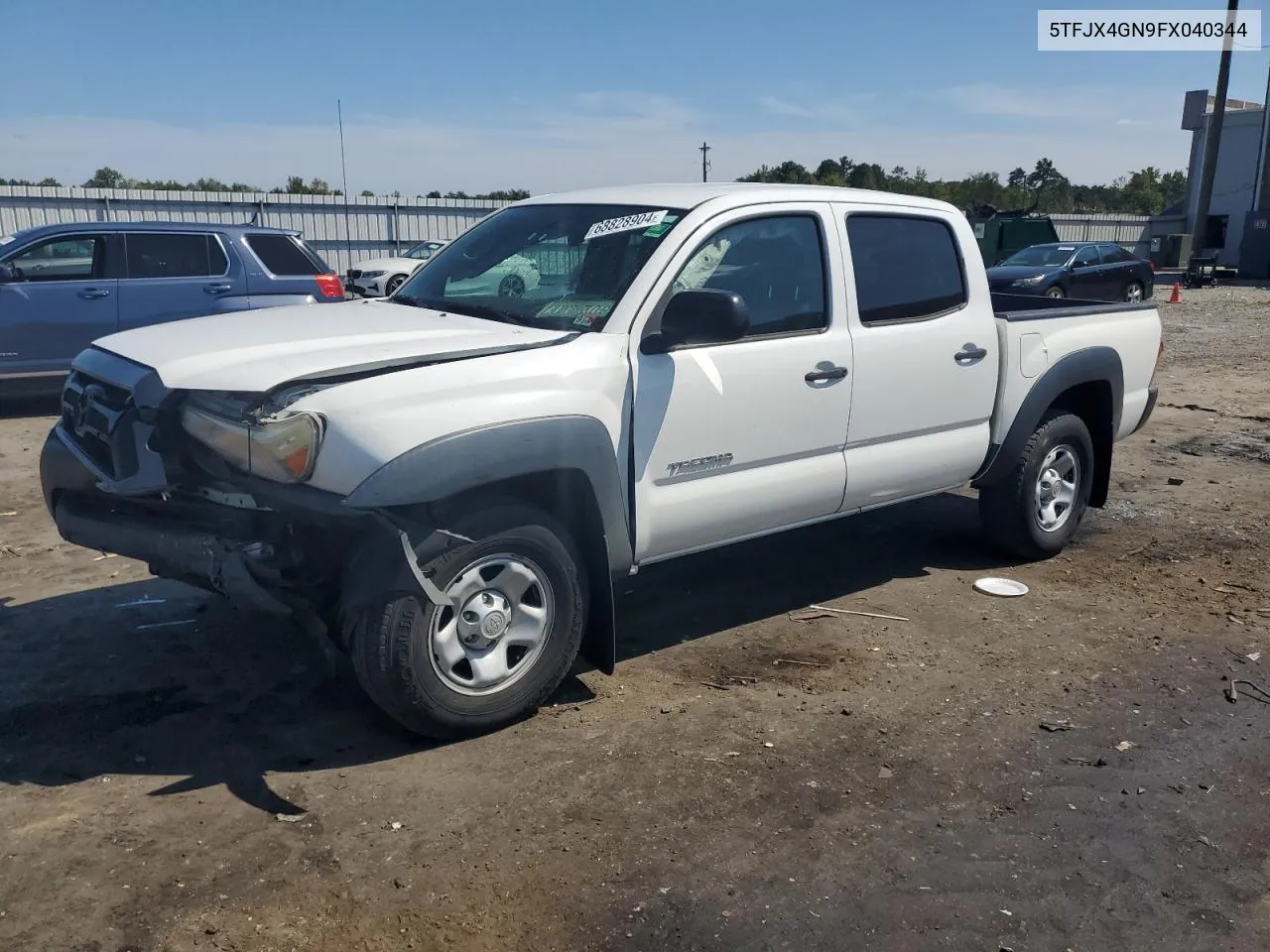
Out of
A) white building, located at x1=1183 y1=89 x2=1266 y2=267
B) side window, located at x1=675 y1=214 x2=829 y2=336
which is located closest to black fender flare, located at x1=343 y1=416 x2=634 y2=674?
side window, located at x1=675 y1=214 x2=829 y2=336

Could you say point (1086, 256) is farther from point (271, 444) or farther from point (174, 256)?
point (271, 444)

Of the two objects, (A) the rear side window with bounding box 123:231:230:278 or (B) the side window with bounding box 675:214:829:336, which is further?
(A) the rear side window with bounding box 123:231:230:278

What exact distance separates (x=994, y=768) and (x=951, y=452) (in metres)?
1.95

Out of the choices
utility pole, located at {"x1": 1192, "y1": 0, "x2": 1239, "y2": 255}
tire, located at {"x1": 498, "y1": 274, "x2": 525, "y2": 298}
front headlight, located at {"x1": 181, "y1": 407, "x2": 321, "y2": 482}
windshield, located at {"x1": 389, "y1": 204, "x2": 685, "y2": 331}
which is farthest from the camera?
utility pole, located at {"x1": 1192, "y1": 0, "x2": 1239, "y2": 255}

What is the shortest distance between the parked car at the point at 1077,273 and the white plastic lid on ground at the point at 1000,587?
1565cm

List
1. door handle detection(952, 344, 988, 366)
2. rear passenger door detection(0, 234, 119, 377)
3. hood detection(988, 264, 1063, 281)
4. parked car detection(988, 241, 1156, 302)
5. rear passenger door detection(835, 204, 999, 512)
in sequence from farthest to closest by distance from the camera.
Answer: hood detection(988, 264, 1063, 281)
parked car detection(988, 241, 1156, 302)
rear passenger door detection(0, 234, 119, 377)
door handle detection(952, 344, 988, 366)
rear passenger door detection(835, 204, 999, 512)

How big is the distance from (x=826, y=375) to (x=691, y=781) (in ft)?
6.12

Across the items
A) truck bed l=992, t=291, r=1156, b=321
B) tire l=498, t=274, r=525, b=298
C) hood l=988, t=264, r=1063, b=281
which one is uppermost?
tire l=498, t=274, r=525, b=298

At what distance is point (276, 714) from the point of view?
4.15 meters

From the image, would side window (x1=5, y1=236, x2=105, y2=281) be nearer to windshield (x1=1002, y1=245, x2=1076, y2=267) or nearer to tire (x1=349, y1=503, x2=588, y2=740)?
tire (x1=349, y1=503, x2=588, y2=740)

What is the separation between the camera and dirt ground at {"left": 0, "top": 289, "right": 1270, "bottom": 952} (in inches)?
118

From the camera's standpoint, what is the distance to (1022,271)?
21.4 m

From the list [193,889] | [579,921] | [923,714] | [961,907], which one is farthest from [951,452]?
[193,889]

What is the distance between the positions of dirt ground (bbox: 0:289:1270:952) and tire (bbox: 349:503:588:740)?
188 millimetres
